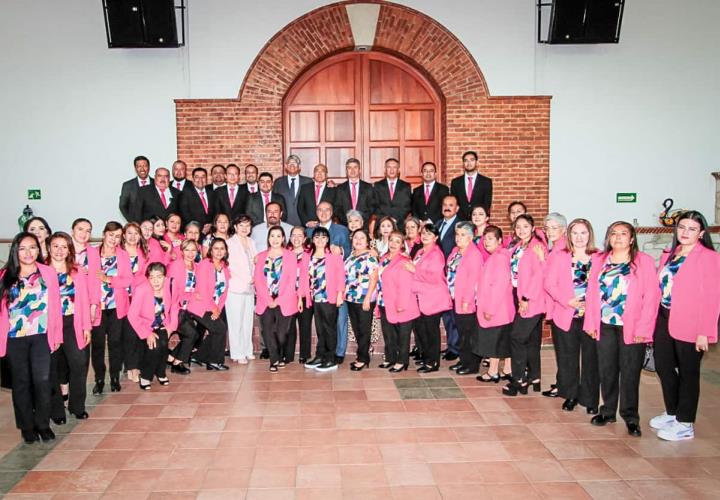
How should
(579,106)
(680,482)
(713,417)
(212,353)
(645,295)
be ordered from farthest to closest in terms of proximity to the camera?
(579,106) < (212,353) < (713,417) < (645,295) < (680,482)

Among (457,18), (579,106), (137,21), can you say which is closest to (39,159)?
(137,21)

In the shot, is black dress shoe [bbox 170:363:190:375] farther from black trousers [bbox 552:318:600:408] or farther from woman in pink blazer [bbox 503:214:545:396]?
black trousers [bbox 552:318:600:408]

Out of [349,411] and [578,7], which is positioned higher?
[578,7]

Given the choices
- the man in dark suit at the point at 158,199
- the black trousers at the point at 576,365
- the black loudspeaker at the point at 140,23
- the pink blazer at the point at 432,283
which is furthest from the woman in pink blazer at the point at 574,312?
the black loudspeaker at the point at 140,23

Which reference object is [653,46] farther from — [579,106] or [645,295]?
[645,295]

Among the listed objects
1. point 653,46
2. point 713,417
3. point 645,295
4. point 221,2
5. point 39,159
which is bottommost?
point 713,417

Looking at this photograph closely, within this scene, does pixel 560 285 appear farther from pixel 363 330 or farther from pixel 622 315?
pixel 363 330

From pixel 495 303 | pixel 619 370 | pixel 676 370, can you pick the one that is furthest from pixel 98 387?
pixel 676 370

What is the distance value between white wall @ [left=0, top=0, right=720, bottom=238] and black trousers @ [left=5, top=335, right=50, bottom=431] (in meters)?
5.27

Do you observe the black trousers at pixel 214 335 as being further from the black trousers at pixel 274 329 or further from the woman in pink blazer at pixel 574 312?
the woman in pink blazer at pixel 574 312

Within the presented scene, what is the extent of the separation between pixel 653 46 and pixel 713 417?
258 inches

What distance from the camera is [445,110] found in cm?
959

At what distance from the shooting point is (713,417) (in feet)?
16.7

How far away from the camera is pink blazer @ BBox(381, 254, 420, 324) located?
252 inches
